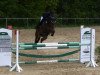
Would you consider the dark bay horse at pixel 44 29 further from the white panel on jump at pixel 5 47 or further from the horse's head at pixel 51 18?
the white panel on jump at pixel 5 47

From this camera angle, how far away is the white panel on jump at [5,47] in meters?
11.6

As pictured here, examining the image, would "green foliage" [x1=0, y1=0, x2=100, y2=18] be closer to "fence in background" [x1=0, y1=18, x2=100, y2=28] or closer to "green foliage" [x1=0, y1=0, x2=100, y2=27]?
"green foliage" [x1=0, y1=0, x2=100, y2=27]

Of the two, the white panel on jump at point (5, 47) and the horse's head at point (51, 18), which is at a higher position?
the horse's head at point (51, 18)

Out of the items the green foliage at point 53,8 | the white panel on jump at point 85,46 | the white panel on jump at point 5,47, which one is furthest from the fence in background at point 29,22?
the white panel on jump at point 5,47

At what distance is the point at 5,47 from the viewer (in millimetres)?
11664

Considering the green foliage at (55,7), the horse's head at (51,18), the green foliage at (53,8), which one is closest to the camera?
the horse's head at (51,18)

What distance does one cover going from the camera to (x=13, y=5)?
4275 cm

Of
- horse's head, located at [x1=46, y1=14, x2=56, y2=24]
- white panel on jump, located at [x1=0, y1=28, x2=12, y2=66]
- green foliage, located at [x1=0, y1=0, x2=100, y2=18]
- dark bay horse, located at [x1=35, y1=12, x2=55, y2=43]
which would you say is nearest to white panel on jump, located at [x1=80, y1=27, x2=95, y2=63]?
white panel on jump, located at [x1=0, y1=28, x2=12, y2=66]

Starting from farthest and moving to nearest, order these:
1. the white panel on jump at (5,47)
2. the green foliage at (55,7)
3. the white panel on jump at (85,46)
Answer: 1. the green foliage at (55,7)
2. the white panel on jump at (85,46)
3. the white panel on jump at (5,47)

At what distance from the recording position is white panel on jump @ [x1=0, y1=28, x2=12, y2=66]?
11.6 meters

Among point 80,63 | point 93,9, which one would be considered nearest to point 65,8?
point 93,9

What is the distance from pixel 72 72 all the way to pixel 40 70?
109cm

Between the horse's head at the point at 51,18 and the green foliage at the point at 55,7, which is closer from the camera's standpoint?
the horse's head at the point at 51,18

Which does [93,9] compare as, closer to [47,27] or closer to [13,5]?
[13,5]
